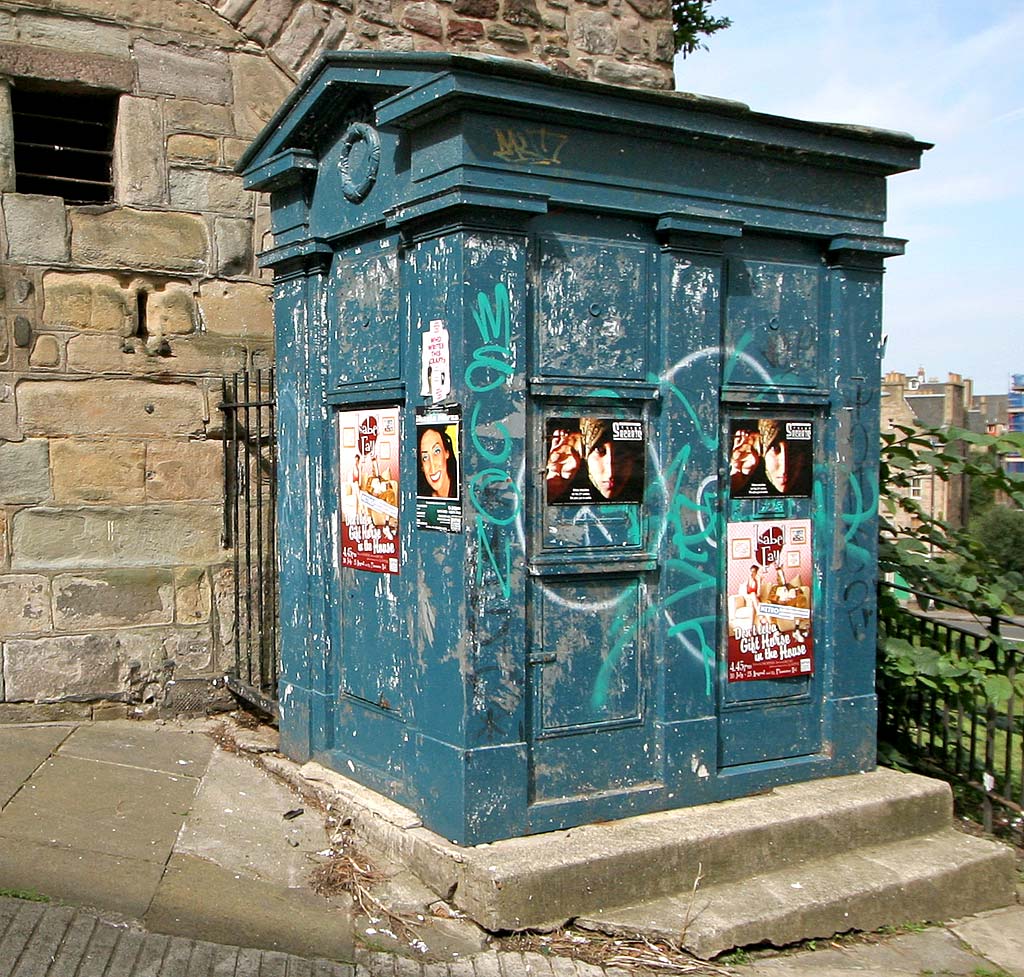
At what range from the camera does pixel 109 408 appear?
18.4ft

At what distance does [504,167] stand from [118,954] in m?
2.86

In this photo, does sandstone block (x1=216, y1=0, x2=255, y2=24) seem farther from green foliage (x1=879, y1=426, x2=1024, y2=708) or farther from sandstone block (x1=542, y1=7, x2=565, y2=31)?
green foliage (x1=879, y1=426, x2=1024, y2=708)

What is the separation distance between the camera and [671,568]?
4344mm

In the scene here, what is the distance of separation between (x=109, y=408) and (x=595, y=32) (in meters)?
3.80

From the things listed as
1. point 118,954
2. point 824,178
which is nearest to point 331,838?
point 118,954

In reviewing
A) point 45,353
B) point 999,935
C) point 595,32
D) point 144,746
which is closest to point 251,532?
point 144,746

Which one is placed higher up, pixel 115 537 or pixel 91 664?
pixel 115 537

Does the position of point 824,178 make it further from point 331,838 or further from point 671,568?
point 331,838

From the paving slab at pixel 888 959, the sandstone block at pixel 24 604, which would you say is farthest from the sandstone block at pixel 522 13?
the paving slab at pixel 888 959

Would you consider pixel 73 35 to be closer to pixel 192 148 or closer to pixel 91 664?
pixel 192 148

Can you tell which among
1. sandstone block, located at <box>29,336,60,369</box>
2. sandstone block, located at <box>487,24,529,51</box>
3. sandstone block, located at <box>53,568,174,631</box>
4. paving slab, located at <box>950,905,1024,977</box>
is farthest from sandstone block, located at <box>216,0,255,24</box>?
paving slab, located at <box>950,905,1024,977</box>

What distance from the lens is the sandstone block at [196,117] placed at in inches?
227

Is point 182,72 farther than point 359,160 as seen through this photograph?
Yes

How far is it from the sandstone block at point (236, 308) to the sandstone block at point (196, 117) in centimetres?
82
